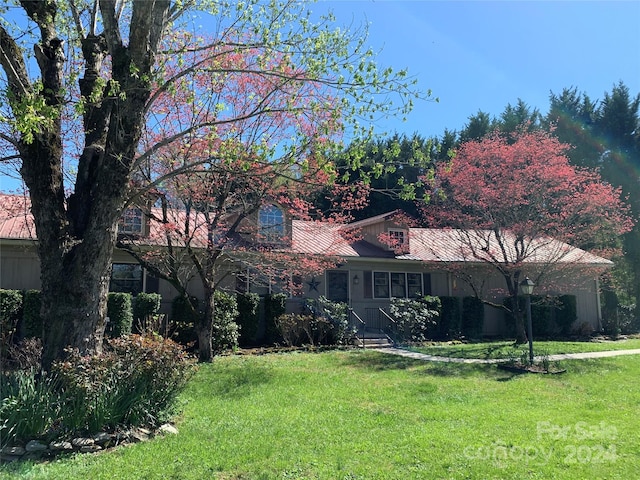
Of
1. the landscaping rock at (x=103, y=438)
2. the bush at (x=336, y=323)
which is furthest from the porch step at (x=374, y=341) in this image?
the landscaping rock at (x=103, y=438)

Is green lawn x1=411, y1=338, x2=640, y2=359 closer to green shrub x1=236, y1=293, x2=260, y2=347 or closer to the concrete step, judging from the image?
the concrete step

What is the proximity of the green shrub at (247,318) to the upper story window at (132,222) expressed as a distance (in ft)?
11.9

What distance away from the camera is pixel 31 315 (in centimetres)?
1212

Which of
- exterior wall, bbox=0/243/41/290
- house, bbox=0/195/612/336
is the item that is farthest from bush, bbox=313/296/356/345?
exterior wall, bbox=0/243/41/290

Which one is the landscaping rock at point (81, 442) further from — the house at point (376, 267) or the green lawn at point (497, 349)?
the green lawn at point (497, 349)

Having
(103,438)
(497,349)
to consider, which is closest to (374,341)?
(497,349)

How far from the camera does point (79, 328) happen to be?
19.7ft

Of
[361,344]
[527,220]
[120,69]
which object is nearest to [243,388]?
[120,69]

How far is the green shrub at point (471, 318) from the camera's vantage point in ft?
58.9

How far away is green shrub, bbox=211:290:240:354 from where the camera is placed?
13.2 metres

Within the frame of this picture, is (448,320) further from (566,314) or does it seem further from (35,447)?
(35,447)

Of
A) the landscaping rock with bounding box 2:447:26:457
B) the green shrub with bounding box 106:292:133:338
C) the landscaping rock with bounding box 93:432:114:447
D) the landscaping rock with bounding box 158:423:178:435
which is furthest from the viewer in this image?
the green shrub with bounding box 106:292:133:338

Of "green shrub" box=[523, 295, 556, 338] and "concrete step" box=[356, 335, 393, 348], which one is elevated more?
"green shrub" box=[523, 295, 556, 338]

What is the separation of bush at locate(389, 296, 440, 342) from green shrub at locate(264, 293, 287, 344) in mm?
4028
